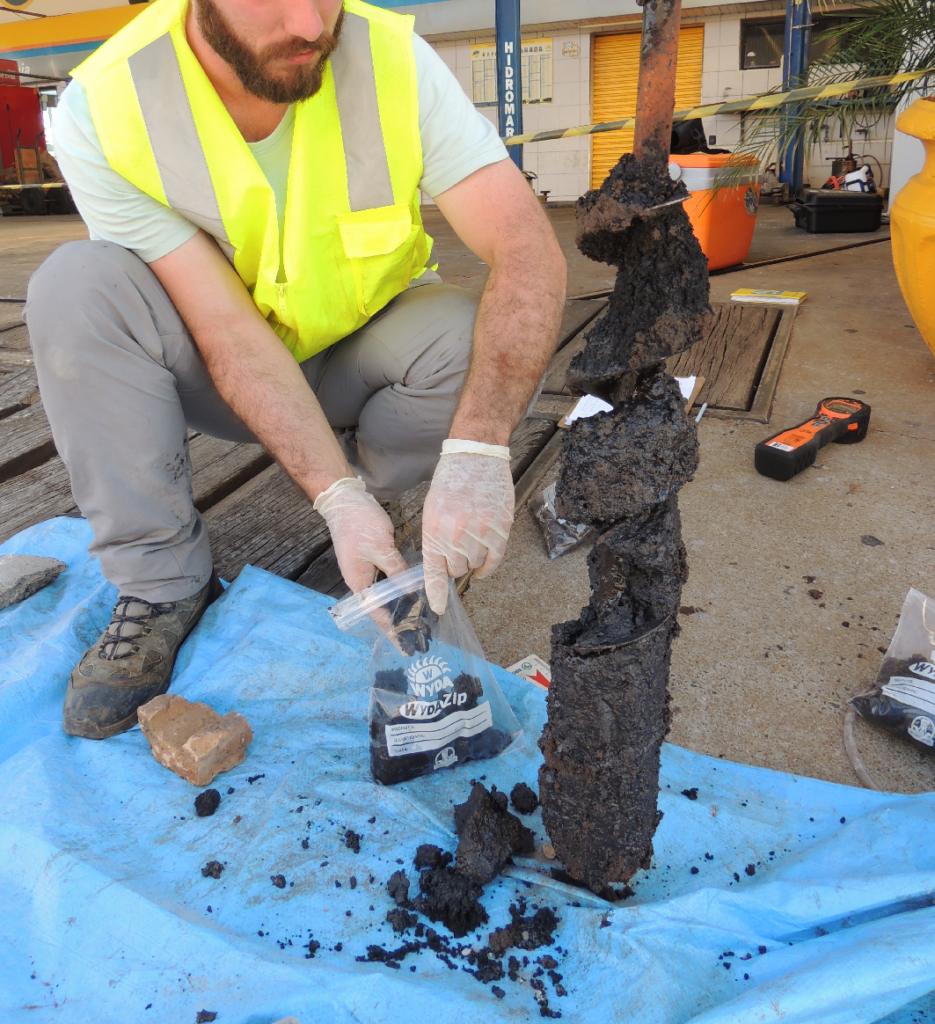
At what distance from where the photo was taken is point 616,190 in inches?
33.4

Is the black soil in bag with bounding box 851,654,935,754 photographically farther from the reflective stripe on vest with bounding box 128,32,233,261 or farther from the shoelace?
the reflective stripe on vest with bounding box 128,32,233,261

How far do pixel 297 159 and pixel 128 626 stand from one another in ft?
3.29

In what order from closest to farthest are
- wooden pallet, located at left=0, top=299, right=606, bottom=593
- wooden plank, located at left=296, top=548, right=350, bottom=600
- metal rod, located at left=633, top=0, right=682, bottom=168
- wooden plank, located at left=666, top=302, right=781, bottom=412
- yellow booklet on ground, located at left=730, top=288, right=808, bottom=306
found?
metal rod, located at left=633, top=0, right=682, bottom=168
wooden plank, located at left=296, top=548, right=350, bottom=600
wooden pallet, located at left=0, top=299, right=606, bottom=593
wooden plank, located at left=666, top=302, right=781, bottom=412
yellow booklet on ground, located at left=730, top=288, right=808, bottom=306

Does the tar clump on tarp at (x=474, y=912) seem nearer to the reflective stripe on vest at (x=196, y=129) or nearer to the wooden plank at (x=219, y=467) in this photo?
the reflective stripe on vest at (x=196, y=129)

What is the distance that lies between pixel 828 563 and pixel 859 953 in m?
1.14

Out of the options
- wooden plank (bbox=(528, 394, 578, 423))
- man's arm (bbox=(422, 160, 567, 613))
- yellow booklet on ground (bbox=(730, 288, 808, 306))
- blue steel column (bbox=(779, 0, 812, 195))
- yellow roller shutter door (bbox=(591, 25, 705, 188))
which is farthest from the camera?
yellow roller shutter door (bbox=(591, 25, 705, 188))

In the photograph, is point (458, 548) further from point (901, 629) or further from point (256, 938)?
point (901, 629)

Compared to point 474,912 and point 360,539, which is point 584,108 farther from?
point 474,912

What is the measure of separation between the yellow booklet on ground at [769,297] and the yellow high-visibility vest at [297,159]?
9.41 feet

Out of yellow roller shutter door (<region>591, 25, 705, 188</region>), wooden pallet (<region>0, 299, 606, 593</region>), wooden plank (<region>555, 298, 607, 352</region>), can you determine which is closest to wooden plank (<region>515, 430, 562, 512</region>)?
wooden pallet (<region>0, 299, 606, 593</region>)

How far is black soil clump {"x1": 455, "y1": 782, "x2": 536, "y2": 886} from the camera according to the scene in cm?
113

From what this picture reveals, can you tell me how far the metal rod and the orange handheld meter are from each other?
64.3 inches

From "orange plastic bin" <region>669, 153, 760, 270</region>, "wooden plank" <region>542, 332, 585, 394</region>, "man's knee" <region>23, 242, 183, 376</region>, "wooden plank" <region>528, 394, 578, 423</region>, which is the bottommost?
"wooden plank" <region>528, 394, 578, 423</region>

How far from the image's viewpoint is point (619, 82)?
1016cm
